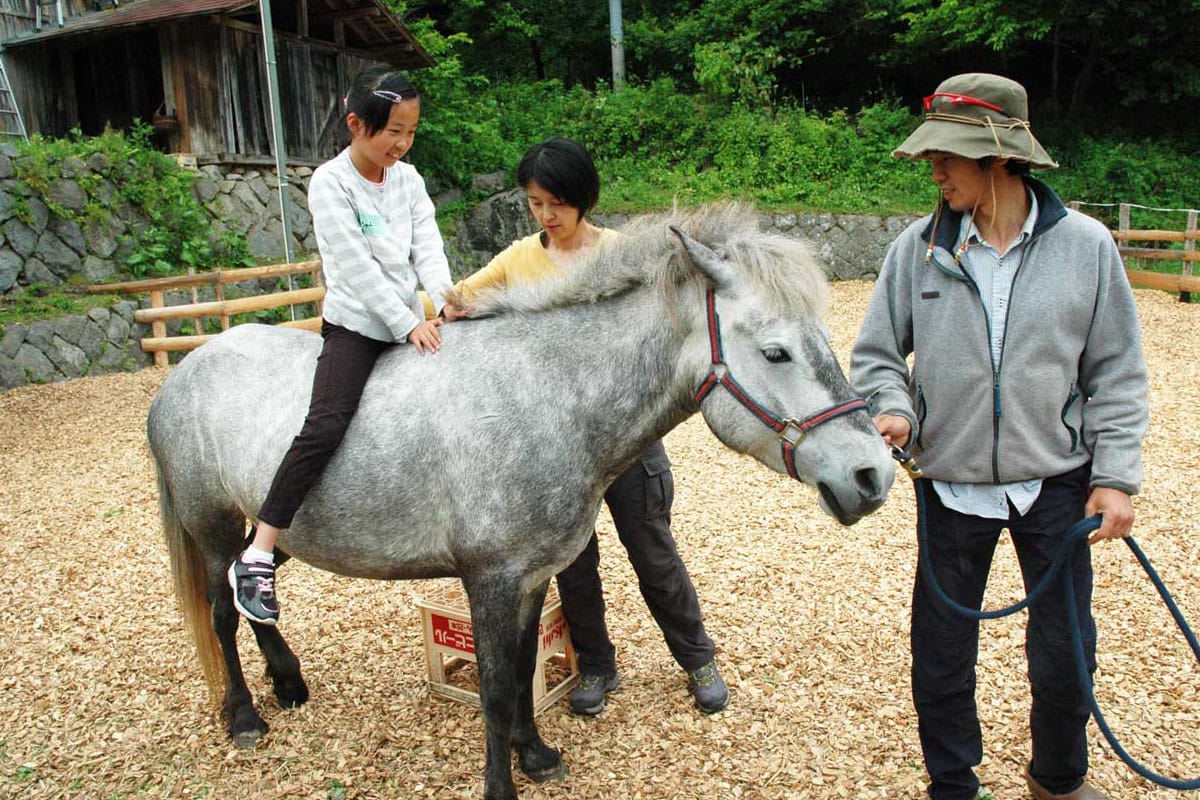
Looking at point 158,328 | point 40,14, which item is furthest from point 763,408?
point 40,14

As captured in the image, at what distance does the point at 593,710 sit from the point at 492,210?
13.6 metres

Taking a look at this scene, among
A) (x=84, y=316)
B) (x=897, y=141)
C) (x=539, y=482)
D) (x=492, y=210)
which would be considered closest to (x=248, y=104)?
(x=492, y=210)

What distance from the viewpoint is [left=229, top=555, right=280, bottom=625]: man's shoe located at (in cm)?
250

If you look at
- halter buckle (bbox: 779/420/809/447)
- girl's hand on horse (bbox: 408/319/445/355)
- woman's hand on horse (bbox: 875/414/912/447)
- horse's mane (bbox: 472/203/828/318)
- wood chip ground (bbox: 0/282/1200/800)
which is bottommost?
wood chip ground (bbox: 0/282/1200/800)

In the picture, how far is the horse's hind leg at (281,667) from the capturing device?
324 cm

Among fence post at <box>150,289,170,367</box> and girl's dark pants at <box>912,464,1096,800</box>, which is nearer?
girl's dark pants at <box>912,464,1096,800</box>

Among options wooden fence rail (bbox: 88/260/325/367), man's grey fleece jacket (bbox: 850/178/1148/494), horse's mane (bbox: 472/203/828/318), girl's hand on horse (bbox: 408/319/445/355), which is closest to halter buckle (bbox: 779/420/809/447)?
horse's mane (bbox: 472/203/828/318)

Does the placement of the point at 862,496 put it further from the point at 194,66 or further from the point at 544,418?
the point at 194,66

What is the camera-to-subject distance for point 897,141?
1666 centimetres

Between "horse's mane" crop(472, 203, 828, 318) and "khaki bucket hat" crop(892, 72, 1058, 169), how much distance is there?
15.9 inches

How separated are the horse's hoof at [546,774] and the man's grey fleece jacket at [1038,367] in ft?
5.33

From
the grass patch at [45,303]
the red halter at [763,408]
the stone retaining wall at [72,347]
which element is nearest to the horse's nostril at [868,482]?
the red halter at [763,408]

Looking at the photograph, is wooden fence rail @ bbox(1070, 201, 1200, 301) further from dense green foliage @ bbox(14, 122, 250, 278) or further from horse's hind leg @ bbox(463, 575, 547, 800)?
dense green foliage @ bbox(14, 122, 250, 278)

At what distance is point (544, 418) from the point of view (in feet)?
7.64
